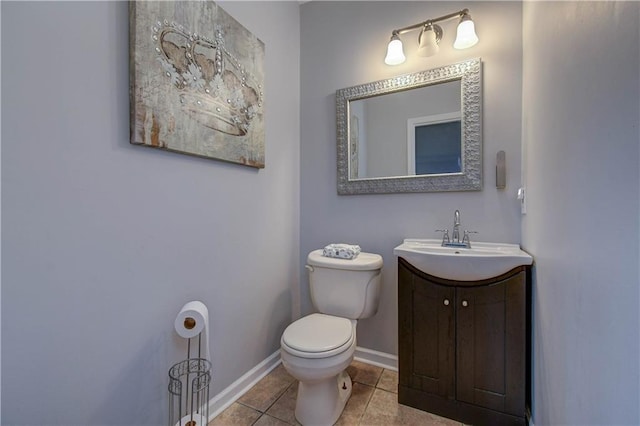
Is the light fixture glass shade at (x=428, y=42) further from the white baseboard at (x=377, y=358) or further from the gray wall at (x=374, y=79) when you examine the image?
the white baseboard at (x=377, y=358)

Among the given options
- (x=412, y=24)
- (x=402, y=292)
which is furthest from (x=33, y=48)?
(x=412, y=24)

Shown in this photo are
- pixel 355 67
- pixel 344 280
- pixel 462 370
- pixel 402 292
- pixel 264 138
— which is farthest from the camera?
pixel 355 67

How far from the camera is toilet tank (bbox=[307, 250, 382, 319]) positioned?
155 cm

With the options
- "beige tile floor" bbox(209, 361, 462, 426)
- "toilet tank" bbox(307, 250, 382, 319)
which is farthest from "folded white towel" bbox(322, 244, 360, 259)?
"beige tile floor" bbox(209, 361, 462, 426)

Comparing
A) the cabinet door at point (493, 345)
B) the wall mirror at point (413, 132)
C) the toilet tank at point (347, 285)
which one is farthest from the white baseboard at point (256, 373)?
the wall mirror at point (413, 132)

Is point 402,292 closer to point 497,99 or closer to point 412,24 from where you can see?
point 497,99

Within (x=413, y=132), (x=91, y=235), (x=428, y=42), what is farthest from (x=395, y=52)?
(x=91, y=235)

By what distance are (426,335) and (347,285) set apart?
47 cm

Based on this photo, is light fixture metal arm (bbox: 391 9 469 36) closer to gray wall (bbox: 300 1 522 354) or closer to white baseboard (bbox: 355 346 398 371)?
gray wall (bbox: 300 1 522 354)

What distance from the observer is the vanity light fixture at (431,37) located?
146 cm

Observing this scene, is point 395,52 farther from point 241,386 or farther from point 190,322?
point 241,386

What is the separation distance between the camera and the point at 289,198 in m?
1.97

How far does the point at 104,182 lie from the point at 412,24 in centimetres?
185

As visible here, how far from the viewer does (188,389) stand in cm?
124
